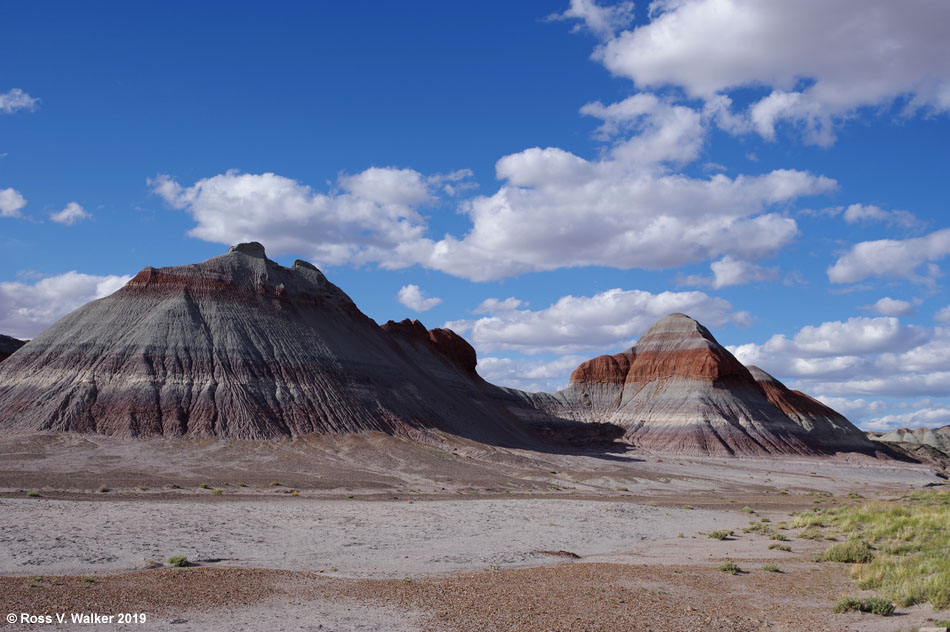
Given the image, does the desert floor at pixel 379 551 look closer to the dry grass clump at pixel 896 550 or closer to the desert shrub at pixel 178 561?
the desert shrub at pixel 178 561

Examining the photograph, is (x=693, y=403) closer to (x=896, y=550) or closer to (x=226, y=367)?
(x=226, y=367)

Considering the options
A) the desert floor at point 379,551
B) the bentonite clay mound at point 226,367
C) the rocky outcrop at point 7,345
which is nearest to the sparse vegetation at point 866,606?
the desert floor at point 379,551

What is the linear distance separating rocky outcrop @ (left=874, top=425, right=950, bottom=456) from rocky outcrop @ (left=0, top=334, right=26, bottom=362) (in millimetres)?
142497

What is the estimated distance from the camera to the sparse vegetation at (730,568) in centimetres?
1769

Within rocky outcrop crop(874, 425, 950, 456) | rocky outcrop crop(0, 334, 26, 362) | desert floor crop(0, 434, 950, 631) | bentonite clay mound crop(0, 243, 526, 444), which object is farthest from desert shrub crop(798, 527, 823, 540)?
rocky outcrop crop(874, 425, 950, 456)

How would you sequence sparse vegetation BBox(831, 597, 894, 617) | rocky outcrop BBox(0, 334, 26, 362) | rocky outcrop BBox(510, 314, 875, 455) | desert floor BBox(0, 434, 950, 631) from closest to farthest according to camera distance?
sparse vegetation BBox(831, 597, 894, 617), desert floor BBox(0, 434, 950, 631), rocky outcrop BBox(0, 334, 26, 362), rocky outcrop BBox(510, 314, 875, 455)

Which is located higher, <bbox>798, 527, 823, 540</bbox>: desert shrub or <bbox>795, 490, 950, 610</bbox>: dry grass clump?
<bbox>795, 490, 950, 610</bbox>: dry grass clump

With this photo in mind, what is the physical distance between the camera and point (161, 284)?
73.6 m

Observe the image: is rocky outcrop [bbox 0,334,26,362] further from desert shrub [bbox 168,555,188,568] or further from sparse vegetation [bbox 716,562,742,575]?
sparse vegetation [bbox 716,562,742,575]

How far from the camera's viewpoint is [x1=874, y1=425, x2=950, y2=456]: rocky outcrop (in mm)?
132250

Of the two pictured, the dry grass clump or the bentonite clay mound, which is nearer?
the dry grass clump

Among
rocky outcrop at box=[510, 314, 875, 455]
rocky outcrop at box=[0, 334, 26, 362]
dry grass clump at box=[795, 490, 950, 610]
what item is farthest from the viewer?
rocky outcrop at box=[510, 314, 875, 455]

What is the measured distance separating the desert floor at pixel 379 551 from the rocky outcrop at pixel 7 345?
50.0 m

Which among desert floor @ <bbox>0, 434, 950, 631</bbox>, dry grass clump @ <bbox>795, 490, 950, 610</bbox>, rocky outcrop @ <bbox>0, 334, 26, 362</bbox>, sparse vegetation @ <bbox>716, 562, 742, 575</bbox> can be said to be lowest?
desert floor @ <bbox>0, 434, 950, 631</bbox>
